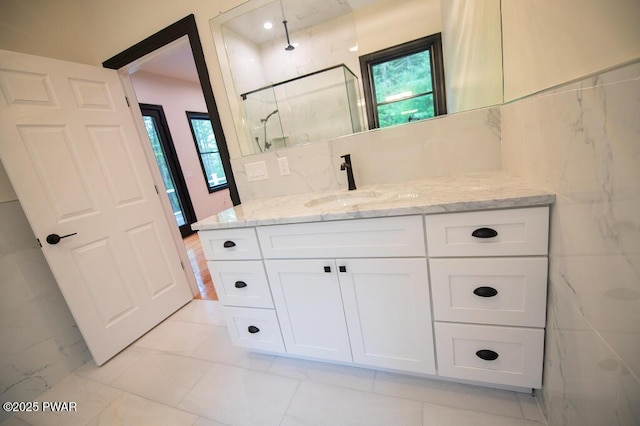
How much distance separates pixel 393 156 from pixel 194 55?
1.53 metres

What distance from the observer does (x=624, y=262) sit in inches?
18.8

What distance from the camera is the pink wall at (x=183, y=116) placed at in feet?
13.4

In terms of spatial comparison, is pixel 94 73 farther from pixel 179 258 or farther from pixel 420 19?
pixel 420 19

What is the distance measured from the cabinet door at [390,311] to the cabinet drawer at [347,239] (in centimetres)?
5

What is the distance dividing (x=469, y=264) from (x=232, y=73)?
1.82 metres

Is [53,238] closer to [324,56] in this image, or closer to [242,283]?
[242,283]

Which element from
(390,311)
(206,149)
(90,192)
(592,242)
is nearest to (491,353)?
(390,311)

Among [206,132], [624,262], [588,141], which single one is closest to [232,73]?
[588,141]

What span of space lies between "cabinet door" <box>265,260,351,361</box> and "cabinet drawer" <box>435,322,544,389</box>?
441mm

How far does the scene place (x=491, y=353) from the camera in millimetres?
961

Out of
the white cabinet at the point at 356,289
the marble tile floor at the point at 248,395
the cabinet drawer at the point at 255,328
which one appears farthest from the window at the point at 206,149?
the white cabinet at the point at 356,289

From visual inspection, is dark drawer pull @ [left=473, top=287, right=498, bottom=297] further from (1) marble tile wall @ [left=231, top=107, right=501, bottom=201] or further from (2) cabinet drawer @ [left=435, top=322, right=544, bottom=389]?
(1) marble tile wall @ [left=231, top=107, right=501, bottom=201]

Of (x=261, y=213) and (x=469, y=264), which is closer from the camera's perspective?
(x=469, y=264)

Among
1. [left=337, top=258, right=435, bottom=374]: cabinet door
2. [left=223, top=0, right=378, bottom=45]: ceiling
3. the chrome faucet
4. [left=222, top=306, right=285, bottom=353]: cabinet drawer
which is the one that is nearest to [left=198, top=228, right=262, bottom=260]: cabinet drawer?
[left=222, top=306, right=285, bottom=353]: cabinet drawer
